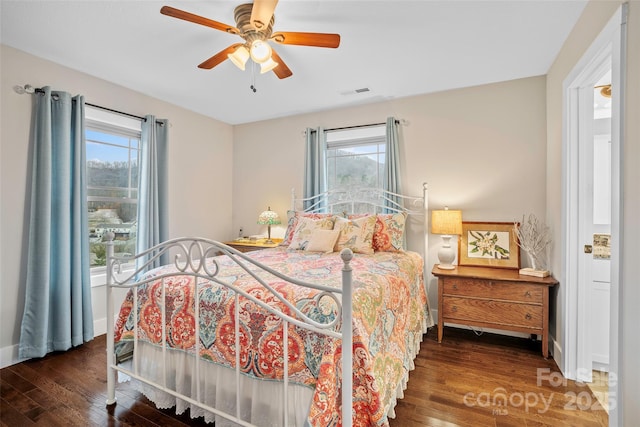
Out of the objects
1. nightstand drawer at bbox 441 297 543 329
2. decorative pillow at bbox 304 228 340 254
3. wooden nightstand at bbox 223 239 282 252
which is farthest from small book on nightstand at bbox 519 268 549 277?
wooden nightstand at bbox 223 239 282 252

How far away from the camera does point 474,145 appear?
324 cm

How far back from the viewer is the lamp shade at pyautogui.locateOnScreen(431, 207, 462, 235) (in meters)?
2.98

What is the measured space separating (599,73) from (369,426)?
2514mm

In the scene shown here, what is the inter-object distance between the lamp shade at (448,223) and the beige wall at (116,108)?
10.1 ft

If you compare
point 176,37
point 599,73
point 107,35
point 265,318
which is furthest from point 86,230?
point 599,73

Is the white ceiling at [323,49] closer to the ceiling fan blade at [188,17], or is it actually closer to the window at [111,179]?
the ceiling fan blade at [188,17]

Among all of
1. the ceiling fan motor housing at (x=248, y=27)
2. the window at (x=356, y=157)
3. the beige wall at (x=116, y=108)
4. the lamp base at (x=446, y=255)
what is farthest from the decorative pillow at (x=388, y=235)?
the beige wall at (x=116, y=108)

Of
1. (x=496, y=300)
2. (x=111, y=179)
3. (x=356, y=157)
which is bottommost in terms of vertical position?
(x=496, y=300)

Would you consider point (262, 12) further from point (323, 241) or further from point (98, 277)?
point (98, 277)

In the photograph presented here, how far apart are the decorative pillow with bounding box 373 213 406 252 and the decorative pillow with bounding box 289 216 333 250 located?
1.60 ft

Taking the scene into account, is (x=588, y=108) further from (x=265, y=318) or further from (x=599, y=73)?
(x=265, y=318)

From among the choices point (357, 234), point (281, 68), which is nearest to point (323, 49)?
point (281, 68)

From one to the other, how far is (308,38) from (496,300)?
8.50 ft

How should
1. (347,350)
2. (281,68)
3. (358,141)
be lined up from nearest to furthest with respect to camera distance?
(347,350)
(281,68)
(358,141)
